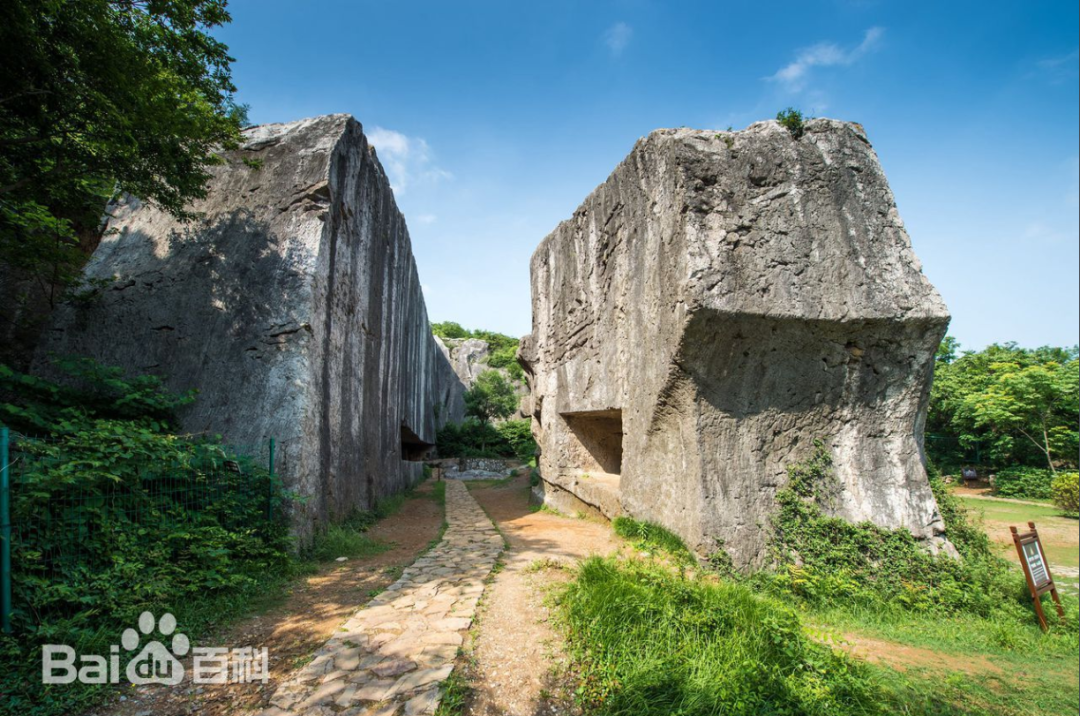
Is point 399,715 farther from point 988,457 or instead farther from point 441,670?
point 988,457

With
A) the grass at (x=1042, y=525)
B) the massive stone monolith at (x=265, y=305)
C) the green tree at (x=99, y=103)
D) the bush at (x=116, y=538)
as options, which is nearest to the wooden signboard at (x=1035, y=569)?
the grass at (x=1042, y=525)

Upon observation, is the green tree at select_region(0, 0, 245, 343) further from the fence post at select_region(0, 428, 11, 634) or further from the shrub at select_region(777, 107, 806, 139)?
the shrub at select_region(777, 107, 806, 139)

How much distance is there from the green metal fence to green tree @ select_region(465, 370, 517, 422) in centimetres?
2154

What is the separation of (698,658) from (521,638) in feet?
4.26

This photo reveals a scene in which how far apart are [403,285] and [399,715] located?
12.1 m

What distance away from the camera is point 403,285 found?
537 inches

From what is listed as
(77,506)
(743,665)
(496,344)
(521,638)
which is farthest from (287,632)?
(496,344)

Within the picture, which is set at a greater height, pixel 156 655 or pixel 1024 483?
pixel 156 655

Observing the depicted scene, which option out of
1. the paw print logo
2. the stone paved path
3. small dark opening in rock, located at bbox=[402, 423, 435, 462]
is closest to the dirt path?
the stone paved path

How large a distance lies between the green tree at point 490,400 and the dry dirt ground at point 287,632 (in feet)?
62.5

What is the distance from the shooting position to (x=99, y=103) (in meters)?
4.75

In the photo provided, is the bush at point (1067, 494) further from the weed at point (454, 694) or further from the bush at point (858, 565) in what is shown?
the weed at point (454, 694)

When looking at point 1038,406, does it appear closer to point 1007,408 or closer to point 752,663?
point 1007,408

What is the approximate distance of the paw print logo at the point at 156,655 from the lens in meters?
3.17
